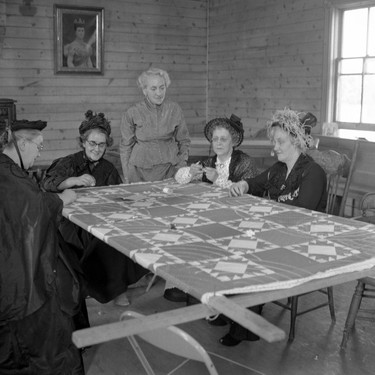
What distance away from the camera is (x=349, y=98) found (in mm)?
6145

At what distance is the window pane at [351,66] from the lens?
19.6ft

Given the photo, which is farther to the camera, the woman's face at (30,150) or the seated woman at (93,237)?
the seated woman at (93,237)

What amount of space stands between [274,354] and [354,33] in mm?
4267

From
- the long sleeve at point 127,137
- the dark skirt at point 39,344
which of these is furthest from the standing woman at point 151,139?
the dark skirt at point 39,344

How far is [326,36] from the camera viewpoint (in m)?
6.20

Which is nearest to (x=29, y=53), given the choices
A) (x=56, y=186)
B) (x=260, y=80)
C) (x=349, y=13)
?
(x=260, y=80)

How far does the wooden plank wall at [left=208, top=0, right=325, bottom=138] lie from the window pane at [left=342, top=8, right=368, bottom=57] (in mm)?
282

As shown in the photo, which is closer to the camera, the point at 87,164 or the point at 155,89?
the point at 87,164

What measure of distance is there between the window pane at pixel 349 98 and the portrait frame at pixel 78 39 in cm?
323

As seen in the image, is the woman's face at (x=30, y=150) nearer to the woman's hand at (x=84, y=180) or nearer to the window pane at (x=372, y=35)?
the woman's hand at (x=84, y=180)

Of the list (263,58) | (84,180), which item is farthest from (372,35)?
(84,180)

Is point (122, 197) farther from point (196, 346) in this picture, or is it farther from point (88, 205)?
point (196, 346)

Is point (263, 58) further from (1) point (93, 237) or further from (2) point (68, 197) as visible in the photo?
(2) point (68, 197)

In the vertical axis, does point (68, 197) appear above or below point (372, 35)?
Result: below
